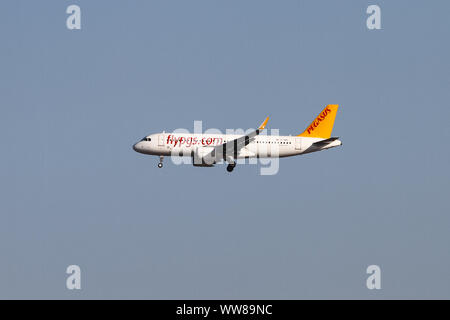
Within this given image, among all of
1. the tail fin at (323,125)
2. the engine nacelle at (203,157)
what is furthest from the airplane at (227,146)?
the tail fin at (323,125)

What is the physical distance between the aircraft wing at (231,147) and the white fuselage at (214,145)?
607mm

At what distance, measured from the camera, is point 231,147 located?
388 feet

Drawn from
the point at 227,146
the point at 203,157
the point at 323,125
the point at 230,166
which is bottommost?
the point at 230,166

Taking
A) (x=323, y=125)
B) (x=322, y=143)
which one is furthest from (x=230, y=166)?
(x=323, y=125)

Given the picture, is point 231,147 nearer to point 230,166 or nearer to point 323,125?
point 230,166

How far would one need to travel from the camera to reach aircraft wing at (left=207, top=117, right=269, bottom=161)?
4606 inches

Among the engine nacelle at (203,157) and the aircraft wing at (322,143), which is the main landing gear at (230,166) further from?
the aircraft wing at (322,143)

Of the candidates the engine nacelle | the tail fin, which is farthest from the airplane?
the tail fin

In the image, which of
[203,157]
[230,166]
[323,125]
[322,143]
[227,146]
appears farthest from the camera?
[323,125]

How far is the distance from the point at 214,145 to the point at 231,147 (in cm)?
208
